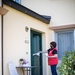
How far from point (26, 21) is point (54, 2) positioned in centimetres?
239

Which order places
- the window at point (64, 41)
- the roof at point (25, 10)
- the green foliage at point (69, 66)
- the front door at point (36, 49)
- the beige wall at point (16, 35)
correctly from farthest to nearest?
1. the window at point (64, 41)
2. the front door at point (36, 49)
3. the roof at point (25, 10)
4. the beige wall at point (16, 35)
5. the green foliage at point (69, 66)

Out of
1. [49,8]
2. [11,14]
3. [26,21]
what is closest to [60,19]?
[49,8]

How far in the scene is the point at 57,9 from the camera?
34.6 ft

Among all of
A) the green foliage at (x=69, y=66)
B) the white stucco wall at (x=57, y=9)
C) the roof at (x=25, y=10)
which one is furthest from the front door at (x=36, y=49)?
the green foliage at (x=69, y=66)

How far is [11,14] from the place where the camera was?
26.0 ft

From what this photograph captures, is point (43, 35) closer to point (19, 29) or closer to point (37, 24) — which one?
point (37, 24)

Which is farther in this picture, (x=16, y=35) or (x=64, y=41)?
(x=64, y=41)

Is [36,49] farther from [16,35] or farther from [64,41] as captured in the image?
[16,35]

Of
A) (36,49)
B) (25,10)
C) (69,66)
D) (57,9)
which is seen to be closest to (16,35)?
(25,10)

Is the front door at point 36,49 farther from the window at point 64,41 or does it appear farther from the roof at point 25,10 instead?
the window at point 64,41

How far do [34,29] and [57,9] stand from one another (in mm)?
1734

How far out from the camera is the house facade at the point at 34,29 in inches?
297

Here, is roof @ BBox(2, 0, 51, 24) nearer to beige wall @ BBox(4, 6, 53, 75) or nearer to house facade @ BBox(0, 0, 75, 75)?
house facade @ BBox(0, 0, 75, 75)

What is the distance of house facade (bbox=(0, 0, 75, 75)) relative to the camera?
7.53m
